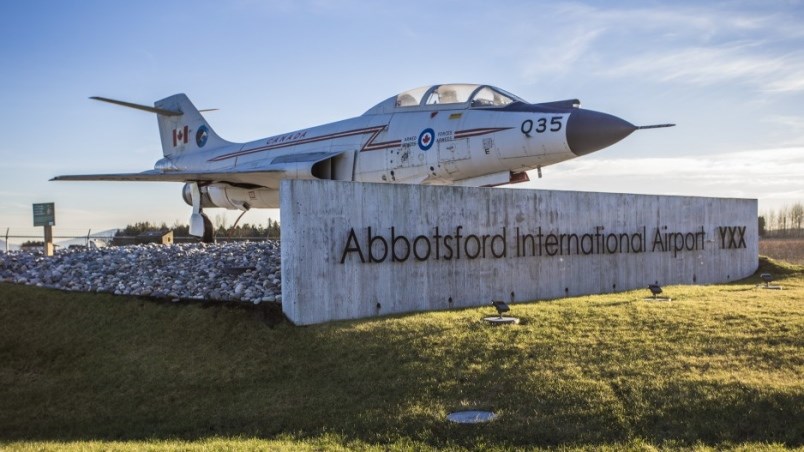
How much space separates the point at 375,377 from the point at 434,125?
7.58 metres

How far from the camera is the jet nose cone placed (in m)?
13.7

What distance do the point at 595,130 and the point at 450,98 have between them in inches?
143

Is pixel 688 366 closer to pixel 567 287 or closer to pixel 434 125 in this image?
pixel 567 287

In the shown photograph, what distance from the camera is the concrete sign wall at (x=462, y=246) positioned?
12281 millimetres

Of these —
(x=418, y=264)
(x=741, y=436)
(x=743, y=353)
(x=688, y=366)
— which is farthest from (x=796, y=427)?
(x=418, y=264)

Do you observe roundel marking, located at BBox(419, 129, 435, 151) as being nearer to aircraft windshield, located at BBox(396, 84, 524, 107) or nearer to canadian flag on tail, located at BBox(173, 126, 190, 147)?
aircraft windshield, located at BBox(396, 84, 524, 107)

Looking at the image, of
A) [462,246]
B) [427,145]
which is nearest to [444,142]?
[427,145]

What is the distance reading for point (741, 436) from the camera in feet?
23.5

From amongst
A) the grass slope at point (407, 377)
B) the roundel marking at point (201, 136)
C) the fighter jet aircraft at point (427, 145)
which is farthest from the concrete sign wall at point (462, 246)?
the roundel marking at point (201, 136)

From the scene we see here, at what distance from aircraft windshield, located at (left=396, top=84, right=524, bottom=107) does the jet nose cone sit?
1984 millimetres

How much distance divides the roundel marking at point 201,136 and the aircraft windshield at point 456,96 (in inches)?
439

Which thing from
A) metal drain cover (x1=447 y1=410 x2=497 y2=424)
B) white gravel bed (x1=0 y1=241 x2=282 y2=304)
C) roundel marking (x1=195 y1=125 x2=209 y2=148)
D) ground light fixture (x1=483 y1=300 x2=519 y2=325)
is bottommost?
metal drain cover (x1=447 y1=410 x2=497 y2=424)

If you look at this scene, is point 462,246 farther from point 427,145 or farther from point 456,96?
point 456,96

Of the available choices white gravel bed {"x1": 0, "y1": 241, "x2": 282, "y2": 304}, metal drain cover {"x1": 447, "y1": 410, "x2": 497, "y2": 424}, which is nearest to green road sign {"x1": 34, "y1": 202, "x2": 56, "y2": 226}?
white gravel bed {"x1": 0, "y1": 241, "x2": 282, "y2": 304}
